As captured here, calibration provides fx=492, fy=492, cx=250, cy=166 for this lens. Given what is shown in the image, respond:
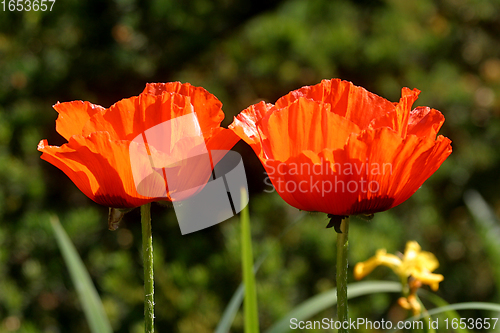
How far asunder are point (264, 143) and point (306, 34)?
3.46ft

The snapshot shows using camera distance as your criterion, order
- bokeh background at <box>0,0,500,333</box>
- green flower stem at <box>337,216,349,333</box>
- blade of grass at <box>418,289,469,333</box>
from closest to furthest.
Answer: green flower stem at <box>337,216,349,333</box> < blade of grass at <box>418,289,469,333</box> < bokeh background at <box>0,0,500,333</box>

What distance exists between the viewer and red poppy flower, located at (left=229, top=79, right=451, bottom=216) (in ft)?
1.01

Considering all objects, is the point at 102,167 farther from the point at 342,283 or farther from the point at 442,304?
the point at 442,304

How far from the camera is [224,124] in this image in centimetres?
118

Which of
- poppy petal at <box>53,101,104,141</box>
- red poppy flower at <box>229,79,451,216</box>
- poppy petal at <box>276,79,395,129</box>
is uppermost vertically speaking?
poppy petal at <box>53,101,104,141</box>

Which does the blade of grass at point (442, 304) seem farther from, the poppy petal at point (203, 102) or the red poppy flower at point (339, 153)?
the poppy petal at point (203, 102)

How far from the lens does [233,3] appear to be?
1.36 m

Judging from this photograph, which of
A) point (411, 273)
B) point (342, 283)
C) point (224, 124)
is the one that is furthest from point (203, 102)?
point (224, 124)

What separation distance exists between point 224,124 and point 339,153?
881 mm

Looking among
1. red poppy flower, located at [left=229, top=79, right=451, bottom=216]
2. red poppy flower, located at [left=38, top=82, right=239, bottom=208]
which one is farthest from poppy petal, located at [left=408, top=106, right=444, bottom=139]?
red poppy flower, located at [left=38, top=82, right=239, bottom=208]

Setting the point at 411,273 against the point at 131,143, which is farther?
the point at 411,273

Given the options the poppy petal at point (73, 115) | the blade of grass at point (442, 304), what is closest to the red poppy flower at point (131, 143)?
the poppy petal at point (73, 115)

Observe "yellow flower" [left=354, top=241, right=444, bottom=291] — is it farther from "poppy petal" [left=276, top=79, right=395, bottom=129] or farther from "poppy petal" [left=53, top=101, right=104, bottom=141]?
"poppy petal" [left=53, top=101, right=104, bottom=141]

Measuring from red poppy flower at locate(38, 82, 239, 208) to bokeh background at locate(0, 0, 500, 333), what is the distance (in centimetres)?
77
